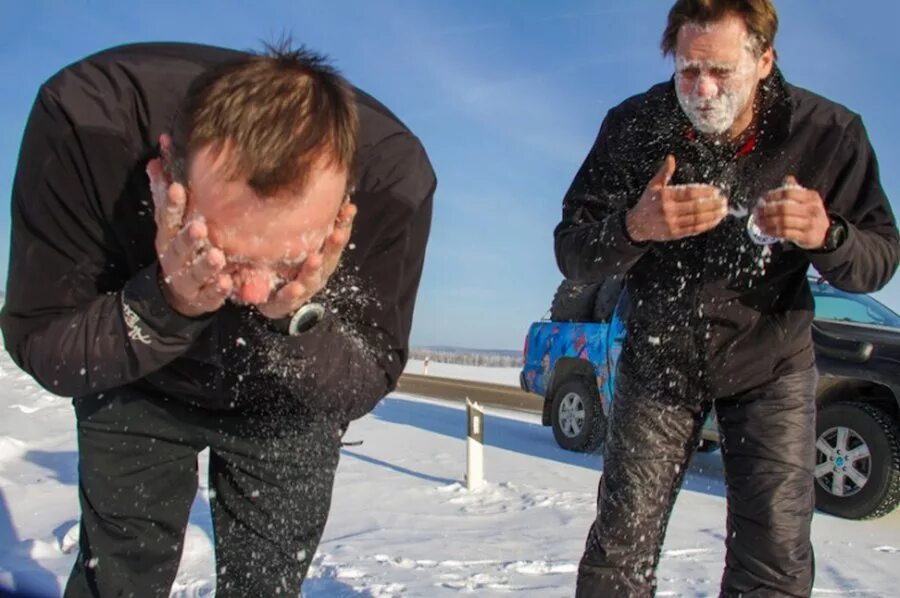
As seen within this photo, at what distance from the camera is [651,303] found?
8.98 ft

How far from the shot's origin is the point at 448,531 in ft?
16.3

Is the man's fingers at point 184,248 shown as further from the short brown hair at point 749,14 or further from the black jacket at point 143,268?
the short brown hair at point 749,14

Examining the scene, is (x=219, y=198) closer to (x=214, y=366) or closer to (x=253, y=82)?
(x=253, y=82)

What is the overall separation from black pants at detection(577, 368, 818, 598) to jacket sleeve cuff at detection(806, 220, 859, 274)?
43cm

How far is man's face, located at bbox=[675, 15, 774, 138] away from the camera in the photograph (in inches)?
102

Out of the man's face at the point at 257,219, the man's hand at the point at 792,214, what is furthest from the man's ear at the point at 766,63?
the man's face at the point at 257,219

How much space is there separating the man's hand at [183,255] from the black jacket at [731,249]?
1.28m

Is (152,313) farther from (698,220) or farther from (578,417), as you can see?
(578,417)

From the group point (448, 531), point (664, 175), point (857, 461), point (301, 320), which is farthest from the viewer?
point (857, 461)

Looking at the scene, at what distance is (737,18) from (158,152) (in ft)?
5.83

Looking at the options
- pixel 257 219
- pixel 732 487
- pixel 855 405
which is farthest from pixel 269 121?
pixel 855 405

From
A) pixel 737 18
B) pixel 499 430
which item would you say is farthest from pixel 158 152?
pixel 499 430

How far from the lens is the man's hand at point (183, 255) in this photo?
1531 mm

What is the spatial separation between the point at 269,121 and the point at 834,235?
1607 mm
